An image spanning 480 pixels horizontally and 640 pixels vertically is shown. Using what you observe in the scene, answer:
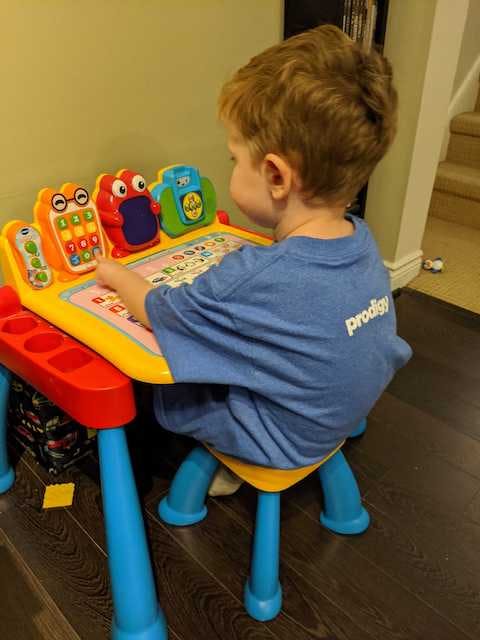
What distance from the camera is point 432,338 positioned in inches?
59.6

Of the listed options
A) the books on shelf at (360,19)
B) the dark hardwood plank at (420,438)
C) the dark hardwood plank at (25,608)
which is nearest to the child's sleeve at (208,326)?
the dark hardwood plank at (25,608)

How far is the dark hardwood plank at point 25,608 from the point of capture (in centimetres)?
81

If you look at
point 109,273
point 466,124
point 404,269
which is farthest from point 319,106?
point 466,124

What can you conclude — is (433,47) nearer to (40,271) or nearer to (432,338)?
(432,338)

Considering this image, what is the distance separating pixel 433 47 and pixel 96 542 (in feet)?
4.46

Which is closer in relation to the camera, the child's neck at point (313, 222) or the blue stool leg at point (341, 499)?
the child's neck at point (313, 222)

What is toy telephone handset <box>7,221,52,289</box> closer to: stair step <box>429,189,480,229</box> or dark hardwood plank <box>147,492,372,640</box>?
dark hardwood plank <box>147,492,372,640</box>

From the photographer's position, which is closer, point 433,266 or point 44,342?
point 44,342

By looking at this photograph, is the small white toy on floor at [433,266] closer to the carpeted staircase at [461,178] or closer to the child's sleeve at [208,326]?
the carpeted staircase at [461,178]

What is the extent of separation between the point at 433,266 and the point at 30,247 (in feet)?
4.61

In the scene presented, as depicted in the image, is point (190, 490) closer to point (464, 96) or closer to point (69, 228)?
point (69, 228)

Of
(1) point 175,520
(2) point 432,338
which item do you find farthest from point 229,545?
(2) point 432,338

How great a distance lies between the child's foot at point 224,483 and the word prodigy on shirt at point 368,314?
1.41 ft

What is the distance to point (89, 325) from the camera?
77 centimetres
